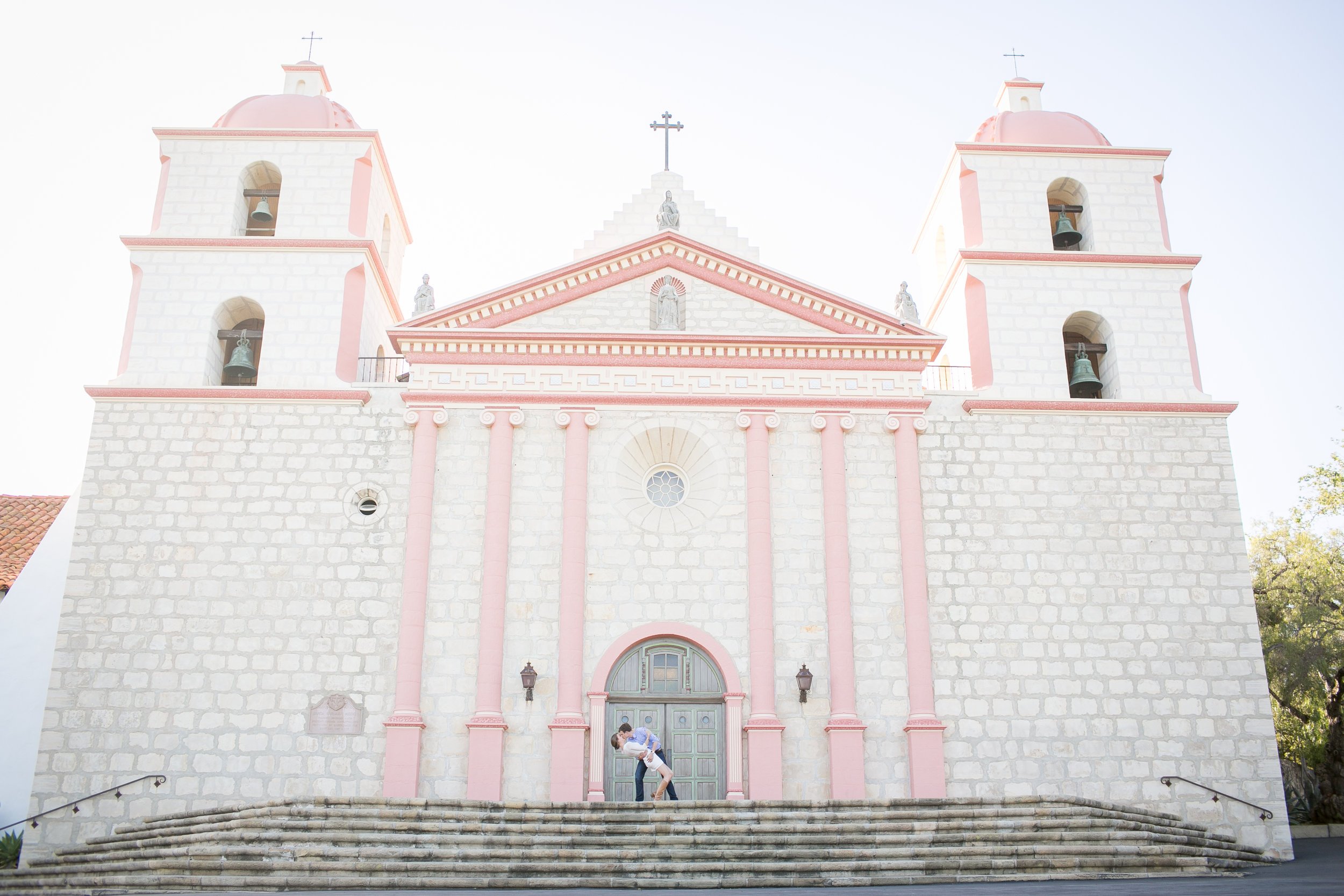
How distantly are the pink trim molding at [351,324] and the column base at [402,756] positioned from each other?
6.16m

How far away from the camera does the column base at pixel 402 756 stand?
60.0 ft

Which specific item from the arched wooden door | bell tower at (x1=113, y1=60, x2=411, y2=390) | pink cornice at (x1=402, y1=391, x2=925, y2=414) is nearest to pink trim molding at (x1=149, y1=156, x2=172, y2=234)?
bell tower at (x1=113, y1=60, x2=411, y2=390)

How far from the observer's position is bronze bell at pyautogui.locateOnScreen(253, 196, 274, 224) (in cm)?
2228

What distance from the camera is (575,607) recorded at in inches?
763

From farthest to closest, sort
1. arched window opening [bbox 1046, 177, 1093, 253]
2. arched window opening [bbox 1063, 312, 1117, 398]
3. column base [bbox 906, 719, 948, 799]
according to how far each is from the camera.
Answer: arched window opening [bbox 1046, 177, 1093, 253]
arched window opening [bbox 1063, 312, 1117, 398]
column base [bbox 906, 719, 948, 799]

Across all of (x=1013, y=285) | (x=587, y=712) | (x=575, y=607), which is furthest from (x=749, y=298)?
(x=587, y=712)

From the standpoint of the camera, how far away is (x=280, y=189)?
895 inches

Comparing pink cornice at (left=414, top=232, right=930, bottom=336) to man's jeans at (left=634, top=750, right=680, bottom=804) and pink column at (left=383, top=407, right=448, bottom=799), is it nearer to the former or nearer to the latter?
pink column at (left=383, top=407, right=448, bottom=799)

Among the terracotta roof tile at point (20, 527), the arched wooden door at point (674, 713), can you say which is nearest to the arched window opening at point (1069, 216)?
the arched wooden door at point (674, 713)

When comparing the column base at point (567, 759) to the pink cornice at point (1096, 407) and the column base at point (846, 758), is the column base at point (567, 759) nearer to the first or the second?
the column base at point (846, 758)

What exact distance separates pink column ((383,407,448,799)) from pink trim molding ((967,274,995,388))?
9495mm

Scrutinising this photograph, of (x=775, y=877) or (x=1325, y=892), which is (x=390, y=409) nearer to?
(x=775, y=877)

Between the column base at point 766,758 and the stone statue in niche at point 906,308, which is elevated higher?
the stone statue in niche at point 906,308

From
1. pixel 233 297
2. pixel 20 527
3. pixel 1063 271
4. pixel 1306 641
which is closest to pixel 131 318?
pixel 233 297
